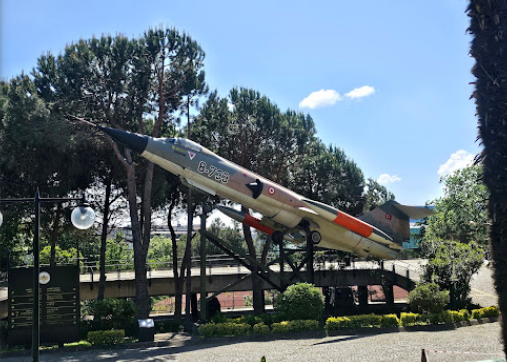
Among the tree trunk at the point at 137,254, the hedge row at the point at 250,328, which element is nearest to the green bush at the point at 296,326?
the hedge row at the point at 250,328

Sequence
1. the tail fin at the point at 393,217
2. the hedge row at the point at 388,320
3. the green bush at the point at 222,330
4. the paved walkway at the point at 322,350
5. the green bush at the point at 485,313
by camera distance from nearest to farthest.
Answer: the paved walkway at the point at 322,350
the green bush at the point at 222,330
the hedge row at the point at 388,320
the green bush at the point at 485,313
the tail fin at the point at 393,217

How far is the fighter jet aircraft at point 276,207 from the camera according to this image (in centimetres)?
1689

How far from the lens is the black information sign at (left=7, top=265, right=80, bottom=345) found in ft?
47.3

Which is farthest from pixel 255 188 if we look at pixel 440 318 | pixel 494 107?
pixel 494 107

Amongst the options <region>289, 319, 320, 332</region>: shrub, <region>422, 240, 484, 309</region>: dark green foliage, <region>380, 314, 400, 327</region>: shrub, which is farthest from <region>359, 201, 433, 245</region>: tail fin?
<region>289, 319, 320, 332</region>: shrub

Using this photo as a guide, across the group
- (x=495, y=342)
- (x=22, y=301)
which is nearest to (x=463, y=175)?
(x=495, y=342)

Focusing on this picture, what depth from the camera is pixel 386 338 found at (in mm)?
15344

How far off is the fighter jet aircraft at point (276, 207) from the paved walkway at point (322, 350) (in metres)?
5.15

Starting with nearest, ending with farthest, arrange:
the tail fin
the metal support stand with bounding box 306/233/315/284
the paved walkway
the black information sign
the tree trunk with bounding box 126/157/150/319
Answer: the paved walkway → the black information sign → the metal support stand with bounding box 306/233/315/284 → the tree trunk with bounding box 126/157/150/319 → the tail fin

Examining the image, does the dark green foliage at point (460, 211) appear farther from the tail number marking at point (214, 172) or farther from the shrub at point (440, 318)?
the tail number marking at point (214, 172)

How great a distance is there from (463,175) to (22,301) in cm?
3025

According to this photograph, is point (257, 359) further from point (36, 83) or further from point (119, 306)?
point (36, 83)

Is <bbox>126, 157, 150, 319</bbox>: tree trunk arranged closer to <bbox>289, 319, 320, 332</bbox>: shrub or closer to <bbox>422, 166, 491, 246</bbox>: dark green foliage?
<bbox>289, 319, 320, 332</bbox>: shrub

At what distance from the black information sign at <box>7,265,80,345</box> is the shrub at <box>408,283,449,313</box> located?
41.1ft
